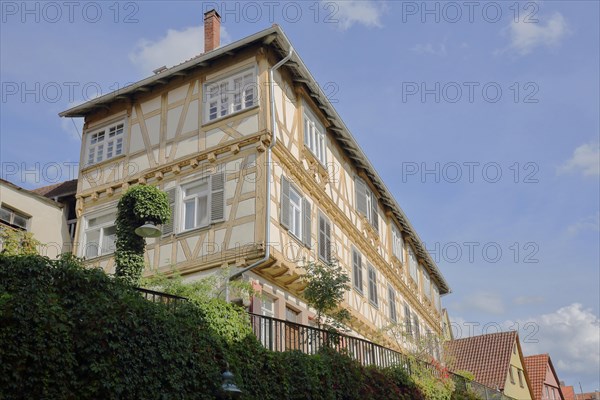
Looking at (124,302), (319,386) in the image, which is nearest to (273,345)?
(319,386)

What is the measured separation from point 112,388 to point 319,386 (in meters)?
4.97

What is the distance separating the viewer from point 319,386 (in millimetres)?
13508

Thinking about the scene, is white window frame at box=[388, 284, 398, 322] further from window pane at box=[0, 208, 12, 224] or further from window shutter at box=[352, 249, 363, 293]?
window pane at box=[0, 208, 12, 224]

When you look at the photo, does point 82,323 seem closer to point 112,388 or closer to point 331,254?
point 112,388

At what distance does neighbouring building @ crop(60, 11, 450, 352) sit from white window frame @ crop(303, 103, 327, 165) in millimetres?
33

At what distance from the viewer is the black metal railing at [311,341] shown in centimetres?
1329

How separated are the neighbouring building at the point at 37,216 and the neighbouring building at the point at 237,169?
3.23 ft

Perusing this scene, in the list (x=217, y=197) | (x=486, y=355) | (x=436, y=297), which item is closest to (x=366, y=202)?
(x=217, y=197)

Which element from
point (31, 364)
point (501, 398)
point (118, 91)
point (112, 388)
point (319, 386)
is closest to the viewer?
point (31, 364)

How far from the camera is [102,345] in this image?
31.7 feet

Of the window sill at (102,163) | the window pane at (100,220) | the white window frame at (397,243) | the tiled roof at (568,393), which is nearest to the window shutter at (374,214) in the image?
the white window frame at (397,243)

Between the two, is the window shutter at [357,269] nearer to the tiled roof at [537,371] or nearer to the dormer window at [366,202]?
the dormer window at [366,202]

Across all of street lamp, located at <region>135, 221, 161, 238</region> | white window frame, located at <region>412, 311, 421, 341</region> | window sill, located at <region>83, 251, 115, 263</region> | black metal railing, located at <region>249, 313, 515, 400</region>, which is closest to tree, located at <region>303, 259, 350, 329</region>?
black metal railing, located at <region>249, 313, 515, 400</region>

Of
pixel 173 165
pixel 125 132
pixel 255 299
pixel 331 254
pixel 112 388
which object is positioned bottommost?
pixel 112 388
